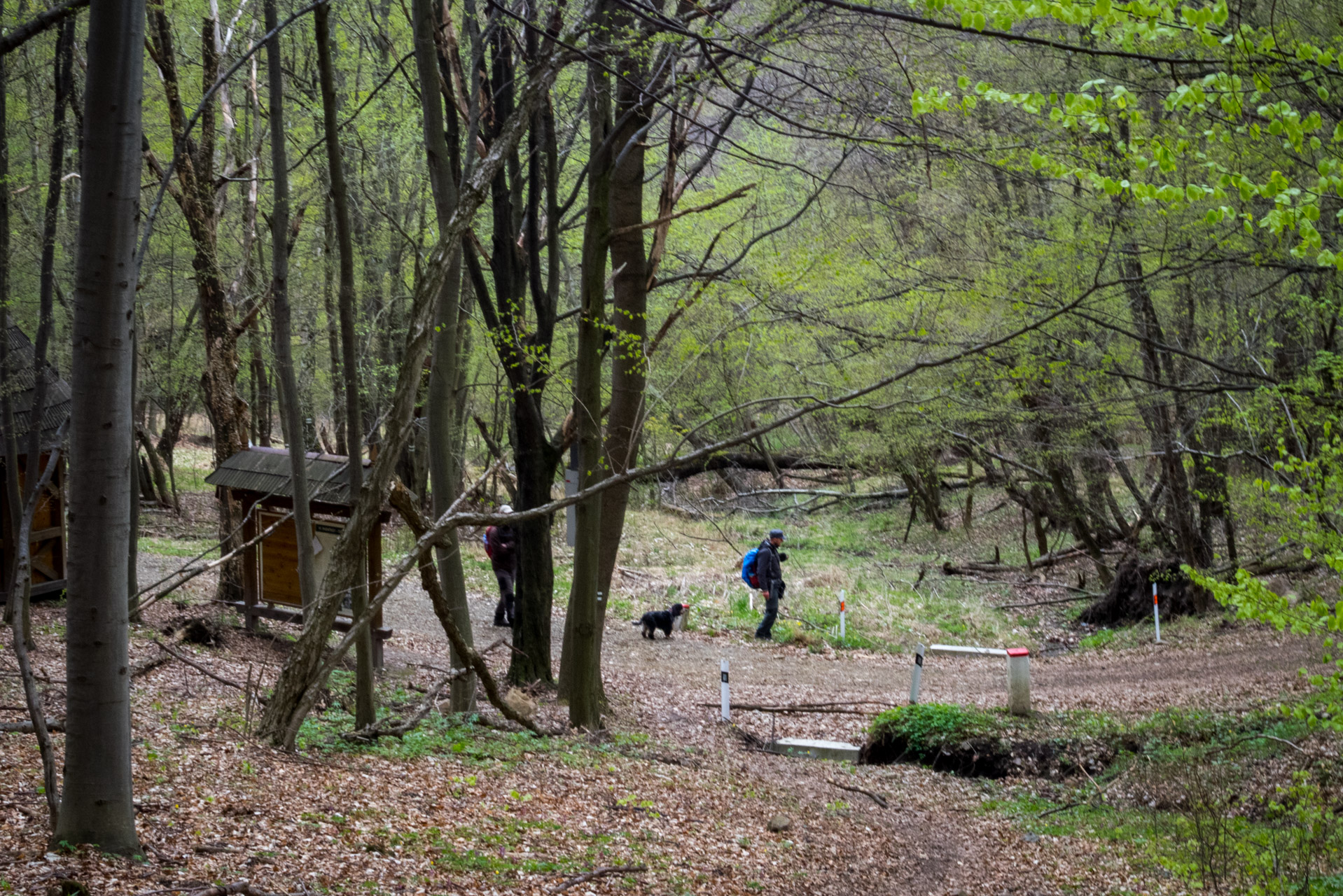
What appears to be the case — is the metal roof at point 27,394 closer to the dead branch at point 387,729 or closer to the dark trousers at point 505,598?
the dead branch at point 387,729

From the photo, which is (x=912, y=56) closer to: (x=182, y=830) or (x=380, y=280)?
(x=182, y=830)

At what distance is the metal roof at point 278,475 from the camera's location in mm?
10133

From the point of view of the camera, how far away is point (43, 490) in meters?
11.5

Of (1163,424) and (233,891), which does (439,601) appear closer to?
(233,891)

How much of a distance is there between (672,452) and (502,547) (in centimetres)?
861

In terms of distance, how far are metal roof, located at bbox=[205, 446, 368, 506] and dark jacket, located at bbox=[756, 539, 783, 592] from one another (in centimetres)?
758

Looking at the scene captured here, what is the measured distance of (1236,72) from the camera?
5.36 meters

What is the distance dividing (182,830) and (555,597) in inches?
550

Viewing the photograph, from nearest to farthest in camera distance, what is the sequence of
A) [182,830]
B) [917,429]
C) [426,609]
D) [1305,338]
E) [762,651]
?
[182,830], [1305,338], [762,651], [426,609], [917,429]

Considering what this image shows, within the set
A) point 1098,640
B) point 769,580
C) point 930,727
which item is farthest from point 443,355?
point 1098,640

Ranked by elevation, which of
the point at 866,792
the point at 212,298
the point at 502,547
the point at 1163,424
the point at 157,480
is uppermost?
the point at 212,298

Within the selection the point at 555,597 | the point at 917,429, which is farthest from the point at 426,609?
the point at 917,429

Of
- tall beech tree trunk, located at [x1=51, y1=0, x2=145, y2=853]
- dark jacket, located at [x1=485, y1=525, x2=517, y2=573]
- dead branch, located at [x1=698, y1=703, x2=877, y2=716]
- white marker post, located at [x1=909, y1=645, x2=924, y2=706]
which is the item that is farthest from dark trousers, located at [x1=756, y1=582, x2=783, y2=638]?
tall beech tree trunk, located at [x1=51, y1=0, x2=145, y2=853]

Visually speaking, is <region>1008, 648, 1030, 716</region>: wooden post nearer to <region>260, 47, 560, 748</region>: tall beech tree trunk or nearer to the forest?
the forest
